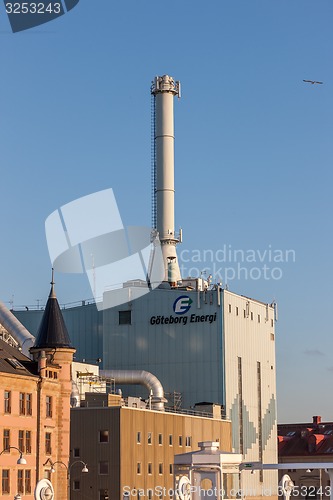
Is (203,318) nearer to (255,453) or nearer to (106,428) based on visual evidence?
(255,453)

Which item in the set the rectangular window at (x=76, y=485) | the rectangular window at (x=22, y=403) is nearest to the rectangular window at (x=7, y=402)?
the rectangular window at (x=22, y=403)

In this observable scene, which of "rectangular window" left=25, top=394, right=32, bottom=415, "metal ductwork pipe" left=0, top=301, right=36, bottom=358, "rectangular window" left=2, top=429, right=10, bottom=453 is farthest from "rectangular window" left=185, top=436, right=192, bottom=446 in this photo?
"rectangular window" left=2, top=429, right=10, bottom=453

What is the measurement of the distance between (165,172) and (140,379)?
105 feet

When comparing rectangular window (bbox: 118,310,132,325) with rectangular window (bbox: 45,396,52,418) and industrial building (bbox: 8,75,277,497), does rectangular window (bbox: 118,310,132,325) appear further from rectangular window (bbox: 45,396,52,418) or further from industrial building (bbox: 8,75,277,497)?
rectangular window (bbox: 45,396,52,418)

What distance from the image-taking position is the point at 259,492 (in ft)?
456

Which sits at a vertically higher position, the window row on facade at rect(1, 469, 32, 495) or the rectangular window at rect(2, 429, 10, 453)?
the rectangular window at rect(2, 429, 10, 453)

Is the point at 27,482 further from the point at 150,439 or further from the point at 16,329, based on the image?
the point at 16,329

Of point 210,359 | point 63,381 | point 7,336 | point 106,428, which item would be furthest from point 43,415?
point 210,359

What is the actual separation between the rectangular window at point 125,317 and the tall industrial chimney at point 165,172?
7.32 m

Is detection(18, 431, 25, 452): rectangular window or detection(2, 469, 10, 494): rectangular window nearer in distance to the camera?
detection(2, 469, 10, 494): rectangular window

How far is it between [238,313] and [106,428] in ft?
122

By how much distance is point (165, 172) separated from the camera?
468 feet

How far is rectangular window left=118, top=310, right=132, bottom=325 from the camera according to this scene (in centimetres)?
13575

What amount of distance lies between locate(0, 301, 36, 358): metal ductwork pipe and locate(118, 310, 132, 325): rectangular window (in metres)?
18.4
